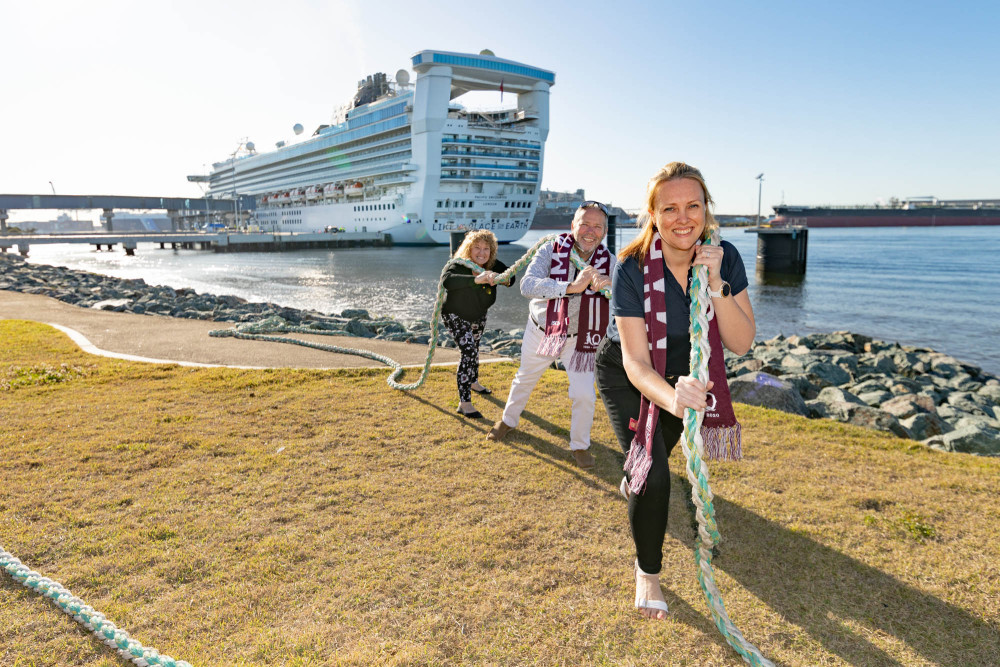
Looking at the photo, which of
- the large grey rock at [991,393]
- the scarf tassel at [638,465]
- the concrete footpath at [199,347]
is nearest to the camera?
the scarf tassel at [638,465]

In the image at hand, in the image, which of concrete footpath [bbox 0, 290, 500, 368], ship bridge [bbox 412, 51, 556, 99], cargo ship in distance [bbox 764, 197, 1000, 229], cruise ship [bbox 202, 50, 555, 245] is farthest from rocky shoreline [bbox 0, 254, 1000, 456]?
cargo ship in distance [bbox 764, 197, 1000, 229]

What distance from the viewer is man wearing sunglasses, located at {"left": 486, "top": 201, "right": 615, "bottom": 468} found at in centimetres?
402

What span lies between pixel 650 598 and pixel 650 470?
2.16ft

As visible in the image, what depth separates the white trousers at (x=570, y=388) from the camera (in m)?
4.15

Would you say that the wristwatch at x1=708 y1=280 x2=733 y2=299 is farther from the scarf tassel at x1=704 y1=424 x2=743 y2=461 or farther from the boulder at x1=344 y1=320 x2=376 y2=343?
the boulder at x1=344 y1=320 x2=376 y2=343

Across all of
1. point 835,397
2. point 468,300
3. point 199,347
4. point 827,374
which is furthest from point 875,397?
point 199,347

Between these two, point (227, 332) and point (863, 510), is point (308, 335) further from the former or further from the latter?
point (863, 510)

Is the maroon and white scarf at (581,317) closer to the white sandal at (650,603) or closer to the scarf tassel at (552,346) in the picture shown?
the scarf tassel at (552,346)

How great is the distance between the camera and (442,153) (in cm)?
5538

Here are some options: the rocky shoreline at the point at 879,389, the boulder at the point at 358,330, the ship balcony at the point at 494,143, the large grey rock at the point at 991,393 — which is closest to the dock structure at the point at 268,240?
the ship balcony at the point at 494,143

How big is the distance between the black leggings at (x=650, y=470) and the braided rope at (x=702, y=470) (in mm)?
204

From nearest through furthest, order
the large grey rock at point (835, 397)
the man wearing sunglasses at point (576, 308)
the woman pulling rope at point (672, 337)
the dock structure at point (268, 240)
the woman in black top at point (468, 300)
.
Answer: the woman pulling rope at point (672, 337) → the man wearing sunglasses at point (576, 308) → the woman in black top at point (468, 300) → the large grey rock at point (835, 397) → the dock structure at point (268, 240)

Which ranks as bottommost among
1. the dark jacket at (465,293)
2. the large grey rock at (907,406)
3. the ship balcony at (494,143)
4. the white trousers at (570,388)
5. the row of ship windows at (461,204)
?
A: the large grey rock at (907,406)

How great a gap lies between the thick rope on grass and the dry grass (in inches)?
45.9
